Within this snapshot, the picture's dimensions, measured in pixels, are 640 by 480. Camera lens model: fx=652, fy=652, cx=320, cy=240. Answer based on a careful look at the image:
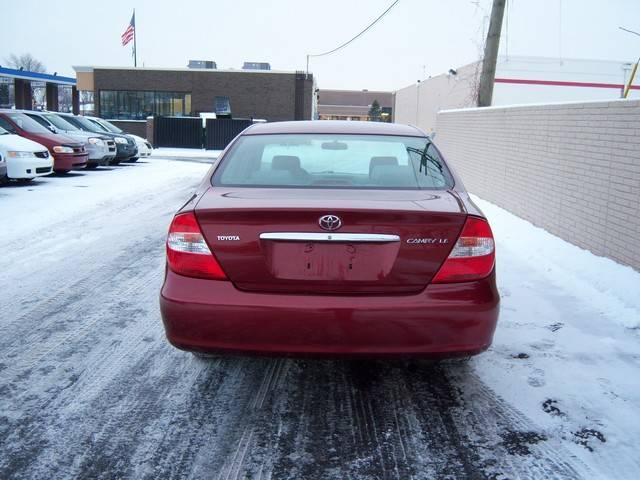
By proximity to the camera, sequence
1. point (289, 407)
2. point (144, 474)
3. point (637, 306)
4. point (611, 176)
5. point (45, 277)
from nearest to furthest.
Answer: point (144, 474) → point (289, 407) → point (637, 306) → point (45, 277) → point (611, 176)

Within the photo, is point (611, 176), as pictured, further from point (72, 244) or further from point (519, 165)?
point (72, 244)

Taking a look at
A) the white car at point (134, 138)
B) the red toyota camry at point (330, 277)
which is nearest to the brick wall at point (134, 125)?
the white car at point (134, 138)

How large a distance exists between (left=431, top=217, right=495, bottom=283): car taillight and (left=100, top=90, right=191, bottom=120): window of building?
41858mm

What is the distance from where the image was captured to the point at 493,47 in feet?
50.6

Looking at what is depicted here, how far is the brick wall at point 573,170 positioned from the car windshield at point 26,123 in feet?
35.4

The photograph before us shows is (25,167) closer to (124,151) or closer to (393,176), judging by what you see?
(124,151)

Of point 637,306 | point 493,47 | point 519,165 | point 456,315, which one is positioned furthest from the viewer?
point 493,47

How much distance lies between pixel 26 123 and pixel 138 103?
28.0 meters

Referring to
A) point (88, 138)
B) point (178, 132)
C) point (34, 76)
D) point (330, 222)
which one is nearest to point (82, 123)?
point (88, 138)

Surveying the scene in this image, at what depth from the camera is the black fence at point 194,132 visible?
3294 centimetres

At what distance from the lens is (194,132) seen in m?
33.2

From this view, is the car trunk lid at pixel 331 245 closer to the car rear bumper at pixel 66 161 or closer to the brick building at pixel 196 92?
the car rear bumper at pixel 66 161

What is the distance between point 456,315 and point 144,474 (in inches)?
64.2

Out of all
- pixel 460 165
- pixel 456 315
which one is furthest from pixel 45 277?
pixel 460 165
